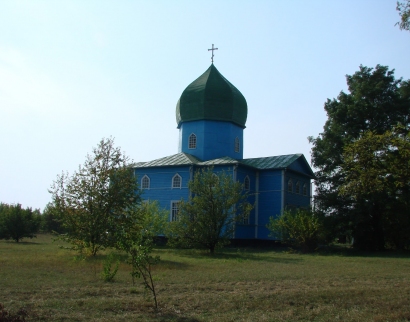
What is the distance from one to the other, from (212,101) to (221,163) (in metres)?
5.30

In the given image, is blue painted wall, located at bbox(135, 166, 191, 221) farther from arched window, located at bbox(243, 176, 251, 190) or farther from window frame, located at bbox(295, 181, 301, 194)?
window frame, located at bbox(295, 181, 301, 194)

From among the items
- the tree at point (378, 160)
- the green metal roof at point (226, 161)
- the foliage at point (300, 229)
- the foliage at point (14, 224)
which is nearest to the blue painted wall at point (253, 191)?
the green metal roof at point (226, 161)

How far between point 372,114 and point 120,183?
1693 cm

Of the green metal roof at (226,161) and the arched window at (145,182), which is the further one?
the arched window at (145,182)

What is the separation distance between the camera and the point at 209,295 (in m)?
9.60

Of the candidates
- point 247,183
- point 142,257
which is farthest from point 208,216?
point 142,257

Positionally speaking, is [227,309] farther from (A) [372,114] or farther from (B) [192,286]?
(A) [372,114]

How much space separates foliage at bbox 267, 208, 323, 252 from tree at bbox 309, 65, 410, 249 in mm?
2403

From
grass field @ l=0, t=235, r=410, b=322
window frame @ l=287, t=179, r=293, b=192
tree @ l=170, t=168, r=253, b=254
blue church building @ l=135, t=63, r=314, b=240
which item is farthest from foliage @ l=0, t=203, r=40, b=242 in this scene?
grass field @ l=0, t=235, r=410, b=322

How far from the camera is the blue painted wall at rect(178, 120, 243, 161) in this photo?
106 ft

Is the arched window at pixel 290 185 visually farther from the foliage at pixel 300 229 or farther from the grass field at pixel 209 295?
the grass field at pixel 209 295

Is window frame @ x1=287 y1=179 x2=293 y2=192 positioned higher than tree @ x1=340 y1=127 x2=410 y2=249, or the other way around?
window frame @ x1=287 y1=179 x2=293 y2=192

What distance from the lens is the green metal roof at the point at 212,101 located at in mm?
32406

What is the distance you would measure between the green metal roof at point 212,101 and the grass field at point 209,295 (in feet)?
62.6
